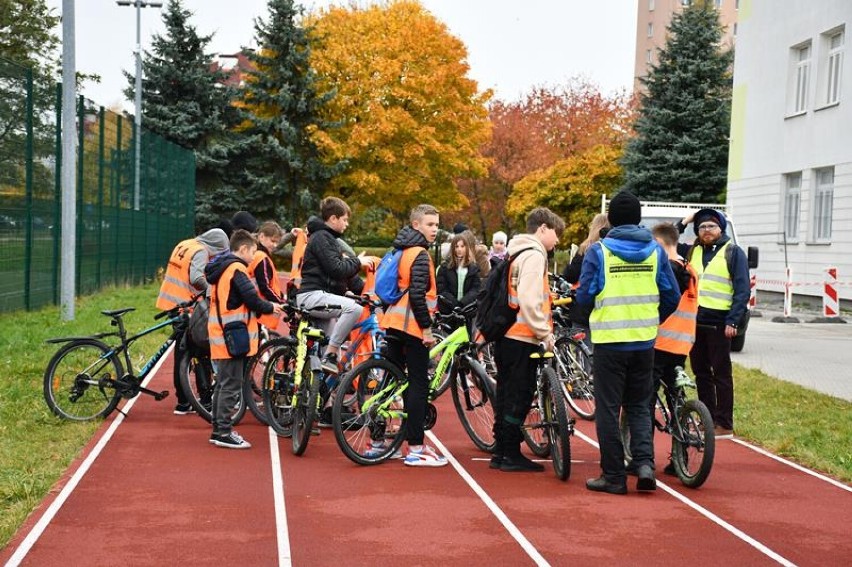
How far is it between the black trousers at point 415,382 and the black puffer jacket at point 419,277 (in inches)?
7.5

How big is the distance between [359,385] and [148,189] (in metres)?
23.0

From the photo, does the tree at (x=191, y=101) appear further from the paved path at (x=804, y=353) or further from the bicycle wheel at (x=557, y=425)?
the bicycle wheel at (x=557, y=425)

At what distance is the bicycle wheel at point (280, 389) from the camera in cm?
945

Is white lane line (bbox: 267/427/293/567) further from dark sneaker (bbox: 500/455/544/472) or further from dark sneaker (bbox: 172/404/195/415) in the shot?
dark sneaker (bbox: 500/455/544/472)

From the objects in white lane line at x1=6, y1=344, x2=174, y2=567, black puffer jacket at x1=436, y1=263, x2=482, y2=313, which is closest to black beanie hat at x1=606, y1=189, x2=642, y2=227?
white lane line at x1=6, y1=344, x2=174, y2=567

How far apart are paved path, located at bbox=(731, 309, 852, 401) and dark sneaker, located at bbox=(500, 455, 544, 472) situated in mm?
5592

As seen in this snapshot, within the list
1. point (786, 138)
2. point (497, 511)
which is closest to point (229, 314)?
point (497, 511)

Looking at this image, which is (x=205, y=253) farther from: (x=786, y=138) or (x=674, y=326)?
(x=786, y=138)

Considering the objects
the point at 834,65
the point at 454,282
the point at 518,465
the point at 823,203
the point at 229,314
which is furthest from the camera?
the point at 823,203

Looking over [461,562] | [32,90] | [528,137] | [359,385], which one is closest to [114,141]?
[32,90]

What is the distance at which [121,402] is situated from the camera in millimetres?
11062

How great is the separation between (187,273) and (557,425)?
13.4 ft

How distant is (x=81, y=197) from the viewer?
2220 cm

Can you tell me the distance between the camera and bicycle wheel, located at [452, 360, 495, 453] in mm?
8984
